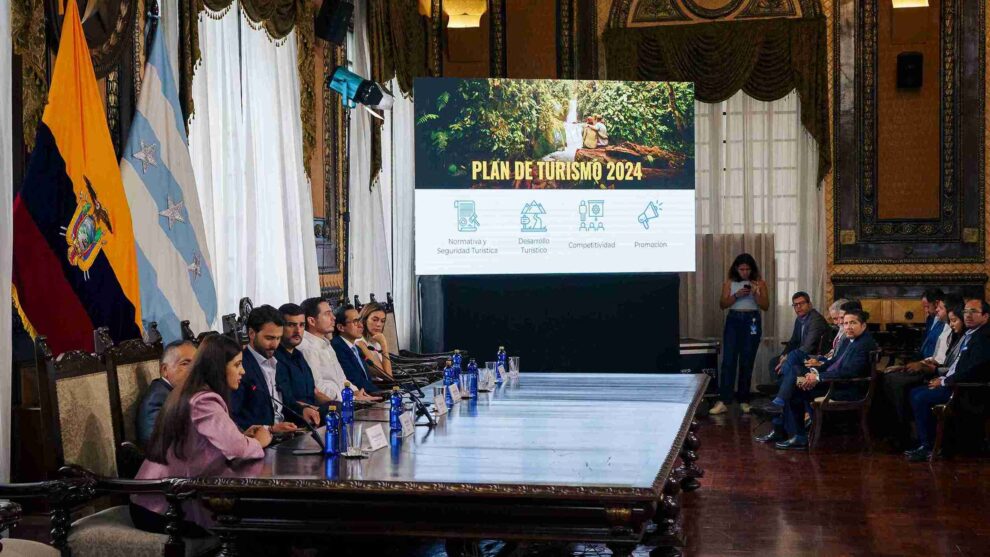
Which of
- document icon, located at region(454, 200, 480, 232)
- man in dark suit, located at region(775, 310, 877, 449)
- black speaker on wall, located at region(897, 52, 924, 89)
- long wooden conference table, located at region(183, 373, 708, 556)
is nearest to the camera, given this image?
long wooden conference table, located at region(183, 373, 708, 556)

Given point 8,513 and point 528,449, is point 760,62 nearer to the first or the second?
point 528,449

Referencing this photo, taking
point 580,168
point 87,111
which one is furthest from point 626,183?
point 87,111

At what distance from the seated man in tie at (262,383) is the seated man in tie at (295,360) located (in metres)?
0.14

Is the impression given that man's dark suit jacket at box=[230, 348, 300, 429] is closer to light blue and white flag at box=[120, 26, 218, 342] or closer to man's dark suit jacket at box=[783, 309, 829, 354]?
light blue and white flag at box=[120, 26, 218, 342]

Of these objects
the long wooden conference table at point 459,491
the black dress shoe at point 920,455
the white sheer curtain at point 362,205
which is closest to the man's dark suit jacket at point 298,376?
the long wooden conference table at point 459,491

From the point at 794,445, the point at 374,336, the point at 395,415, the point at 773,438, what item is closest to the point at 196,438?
the point at 395,415

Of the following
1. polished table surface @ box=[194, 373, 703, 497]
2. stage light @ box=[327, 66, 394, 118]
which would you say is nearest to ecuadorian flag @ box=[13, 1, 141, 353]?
polished table surface @ box=[194, 373, 703, 497]

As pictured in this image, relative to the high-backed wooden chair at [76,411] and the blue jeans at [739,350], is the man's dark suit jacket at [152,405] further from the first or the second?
the blue jeans at [739,350]

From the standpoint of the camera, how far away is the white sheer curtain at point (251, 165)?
6926 millimetres

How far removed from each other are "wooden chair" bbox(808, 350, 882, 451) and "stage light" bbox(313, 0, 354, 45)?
14.0 feet

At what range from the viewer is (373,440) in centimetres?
408

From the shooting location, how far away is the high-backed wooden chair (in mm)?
4102

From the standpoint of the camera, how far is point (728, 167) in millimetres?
11836

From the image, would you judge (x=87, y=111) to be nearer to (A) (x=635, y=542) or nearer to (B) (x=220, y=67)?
(B) (x=220, y=67)
